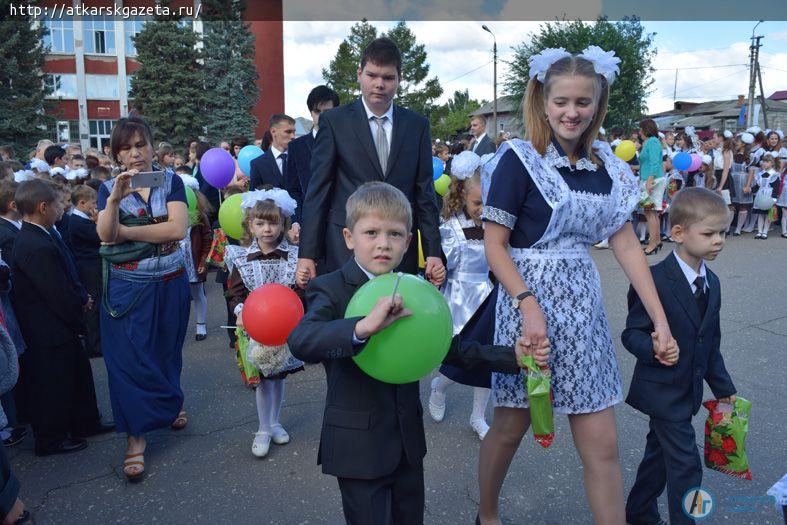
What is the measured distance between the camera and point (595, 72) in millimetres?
2291

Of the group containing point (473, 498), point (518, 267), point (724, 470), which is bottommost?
point (473, 498)

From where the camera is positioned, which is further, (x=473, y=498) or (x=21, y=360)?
(x=21, y=360)

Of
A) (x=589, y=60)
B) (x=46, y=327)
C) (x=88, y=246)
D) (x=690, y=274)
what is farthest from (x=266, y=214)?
(x=88, y=246)

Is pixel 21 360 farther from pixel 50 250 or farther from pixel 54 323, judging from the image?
pixel 50 250

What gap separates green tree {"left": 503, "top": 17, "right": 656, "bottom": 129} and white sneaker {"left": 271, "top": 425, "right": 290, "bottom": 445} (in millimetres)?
32486

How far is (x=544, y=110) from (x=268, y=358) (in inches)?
82.7

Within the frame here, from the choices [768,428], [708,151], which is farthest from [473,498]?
[708,151]

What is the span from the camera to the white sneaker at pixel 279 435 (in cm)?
373

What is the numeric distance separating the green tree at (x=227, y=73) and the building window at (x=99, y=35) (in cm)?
744

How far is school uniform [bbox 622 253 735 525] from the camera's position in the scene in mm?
2467

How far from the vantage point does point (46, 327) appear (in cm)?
367

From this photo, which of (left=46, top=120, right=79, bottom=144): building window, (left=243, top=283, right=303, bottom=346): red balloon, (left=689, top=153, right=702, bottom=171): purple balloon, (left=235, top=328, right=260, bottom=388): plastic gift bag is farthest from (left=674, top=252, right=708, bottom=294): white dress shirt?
(left=46, top=120, right=79, bottom=144): building window

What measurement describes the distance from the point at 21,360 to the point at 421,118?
9.60 ft

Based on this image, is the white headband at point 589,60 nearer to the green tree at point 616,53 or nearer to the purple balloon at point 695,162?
the purple balloon at point 695,162
